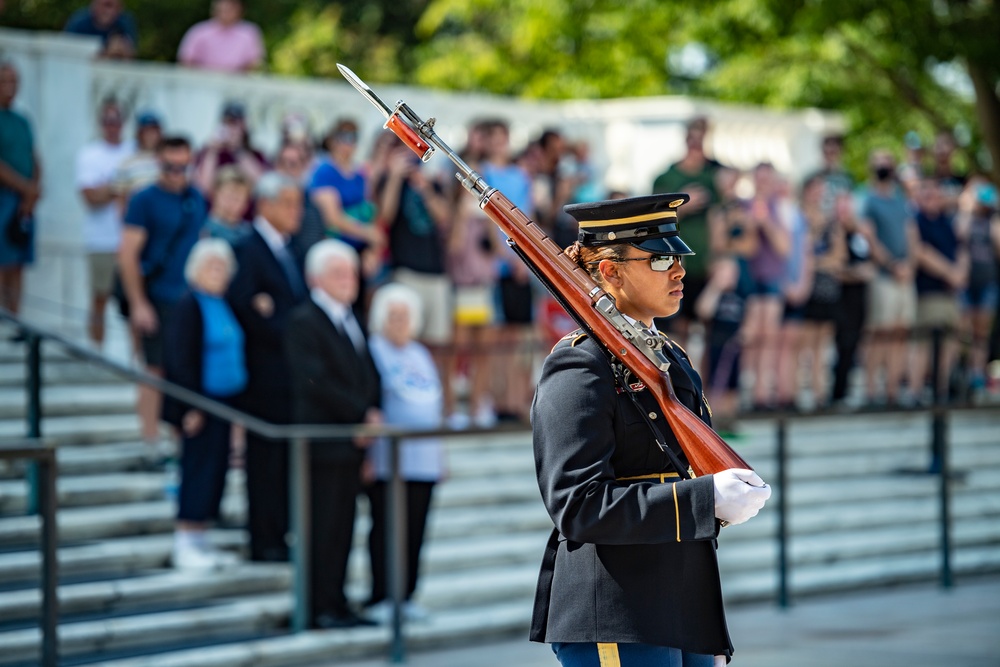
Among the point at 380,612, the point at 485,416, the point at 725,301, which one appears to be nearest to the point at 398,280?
the point at 485,416

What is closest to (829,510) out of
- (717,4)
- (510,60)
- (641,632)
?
(717,4)

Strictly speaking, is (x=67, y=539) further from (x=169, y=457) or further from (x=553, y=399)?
(x=553, y=399)

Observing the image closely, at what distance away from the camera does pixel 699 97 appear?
24.3m

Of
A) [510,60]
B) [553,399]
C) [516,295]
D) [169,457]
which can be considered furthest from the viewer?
[510,60]

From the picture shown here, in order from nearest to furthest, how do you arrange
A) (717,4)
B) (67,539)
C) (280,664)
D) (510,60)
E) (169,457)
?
(280,664) → (67,539) → (169,457) → (717,4) → (510,60)

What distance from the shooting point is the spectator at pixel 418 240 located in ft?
34.5

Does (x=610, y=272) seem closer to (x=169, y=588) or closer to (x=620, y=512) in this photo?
(x=620, y=512)

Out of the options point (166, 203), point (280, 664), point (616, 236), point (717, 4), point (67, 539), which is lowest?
point (280, 664)

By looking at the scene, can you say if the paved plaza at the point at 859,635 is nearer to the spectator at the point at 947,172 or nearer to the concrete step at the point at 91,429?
the concrete step at the point at 91,429

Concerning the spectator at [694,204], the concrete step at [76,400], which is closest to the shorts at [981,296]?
the spectator at [694,204]

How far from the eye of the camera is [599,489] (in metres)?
3.79

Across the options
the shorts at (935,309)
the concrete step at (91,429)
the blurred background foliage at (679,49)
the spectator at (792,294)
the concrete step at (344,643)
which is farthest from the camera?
the blurred background foliage at (679,49)

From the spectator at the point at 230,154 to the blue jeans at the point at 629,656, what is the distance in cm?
699

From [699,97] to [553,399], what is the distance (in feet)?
68.7
